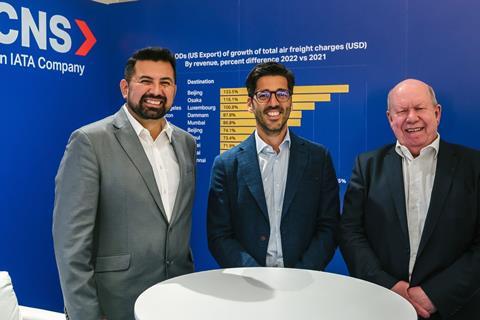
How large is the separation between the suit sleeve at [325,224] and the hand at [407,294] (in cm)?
39

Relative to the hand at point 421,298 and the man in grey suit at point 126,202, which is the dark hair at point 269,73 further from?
the hand at point 421,298

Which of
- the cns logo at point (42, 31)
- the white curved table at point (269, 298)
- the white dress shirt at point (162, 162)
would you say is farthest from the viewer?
the cns logo at point (42, 31)

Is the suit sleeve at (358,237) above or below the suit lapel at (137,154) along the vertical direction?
below

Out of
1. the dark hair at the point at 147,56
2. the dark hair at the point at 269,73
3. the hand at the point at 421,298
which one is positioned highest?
the dark hair at the point at 147,56

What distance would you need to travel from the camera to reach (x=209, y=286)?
1908 mm

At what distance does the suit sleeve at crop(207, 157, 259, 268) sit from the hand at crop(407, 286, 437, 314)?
77 cm

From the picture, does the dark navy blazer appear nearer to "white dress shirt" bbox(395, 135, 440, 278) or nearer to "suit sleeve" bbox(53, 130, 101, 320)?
"white dress shirt" bbox(395, 135, 440, 278)

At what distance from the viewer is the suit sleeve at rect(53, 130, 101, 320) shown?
7.31 feet

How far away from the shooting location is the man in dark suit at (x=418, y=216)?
2408 millimetres

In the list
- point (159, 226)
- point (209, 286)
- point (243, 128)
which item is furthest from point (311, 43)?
point (209, 286)

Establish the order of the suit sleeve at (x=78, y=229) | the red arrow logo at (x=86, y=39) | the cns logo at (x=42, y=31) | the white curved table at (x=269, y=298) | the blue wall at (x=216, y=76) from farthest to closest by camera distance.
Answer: the red arrow logo at (x=86, y=39) → the cns logo at (x=42, y=31) → the blue wall at (x=216, y=76) → the suit sleeve at (x=78, y=229) → the white curved table at (x=269, y=298)

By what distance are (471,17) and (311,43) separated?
42.9 inches

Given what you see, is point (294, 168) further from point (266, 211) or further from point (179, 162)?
point (179, 162)

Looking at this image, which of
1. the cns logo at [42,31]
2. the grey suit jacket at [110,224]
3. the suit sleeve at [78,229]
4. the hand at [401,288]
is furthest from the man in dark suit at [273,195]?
the cns logo at [42,31]
